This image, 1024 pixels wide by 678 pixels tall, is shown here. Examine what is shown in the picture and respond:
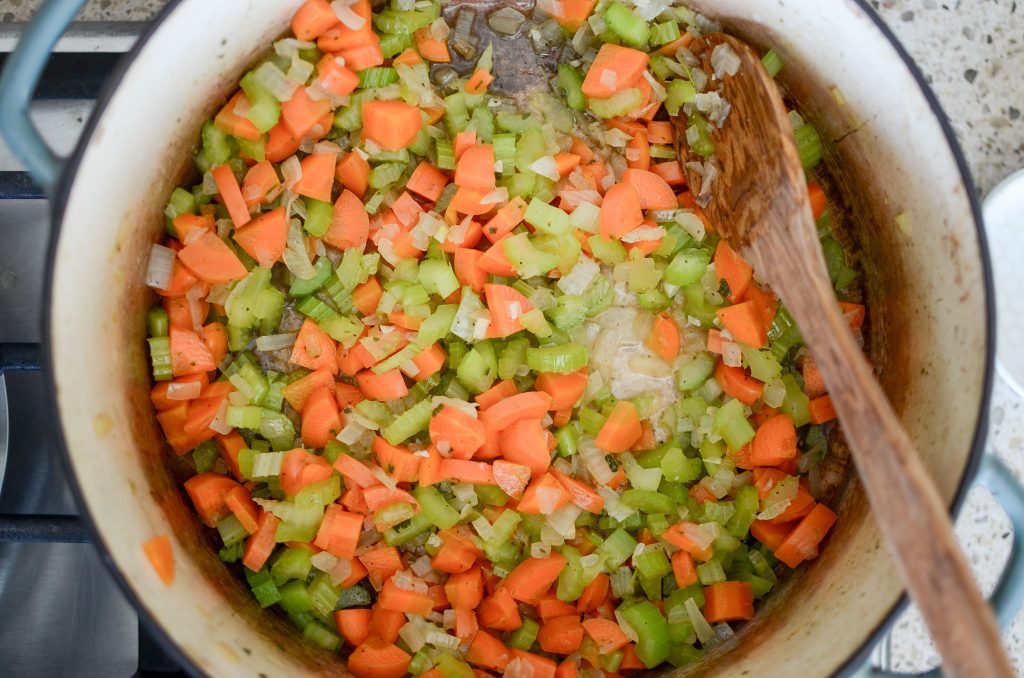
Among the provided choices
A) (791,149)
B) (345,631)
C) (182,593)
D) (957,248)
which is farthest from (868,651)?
(182,593)

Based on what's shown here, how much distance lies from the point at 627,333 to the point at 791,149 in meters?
0.42

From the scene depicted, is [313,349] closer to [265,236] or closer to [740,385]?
[265,236]

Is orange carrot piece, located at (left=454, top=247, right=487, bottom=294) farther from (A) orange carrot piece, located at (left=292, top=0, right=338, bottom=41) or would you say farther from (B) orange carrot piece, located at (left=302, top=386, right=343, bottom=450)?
(A) orange carrot piece, located at (left=292, top=0, right=338, bottom=41)

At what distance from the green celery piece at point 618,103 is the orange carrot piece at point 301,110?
0.47 metres

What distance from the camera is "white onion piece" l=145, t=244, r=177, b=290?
1.38 metres

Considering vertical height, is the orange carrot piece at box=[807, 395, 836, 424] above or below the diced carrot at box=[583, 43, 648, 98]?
below

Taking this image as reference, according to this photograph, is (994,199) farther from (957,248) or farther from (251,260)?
(251,260)

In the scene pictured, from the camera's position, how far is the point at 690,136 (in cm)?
146

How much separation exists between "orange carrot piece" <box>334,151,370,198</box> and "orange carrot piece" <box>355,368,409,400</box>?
0.31 m

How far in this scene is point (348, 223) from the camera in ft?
4.70

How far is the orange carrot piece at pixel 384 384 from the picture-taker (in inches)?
55.4

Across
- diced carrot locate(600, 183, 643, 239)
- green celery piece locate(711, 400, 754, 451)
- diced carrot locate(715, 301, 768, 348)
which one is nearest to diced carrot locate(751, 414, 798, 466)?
green celery piece locate(711, 400, 754, 451)

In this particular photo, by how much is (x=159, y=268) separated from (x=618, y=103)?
81 cm

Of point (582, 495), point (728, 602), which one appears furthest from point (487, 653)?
point (728, 602)
